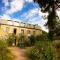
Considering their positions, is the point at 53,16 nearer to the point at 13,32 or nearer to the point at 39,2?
the point at 39,2

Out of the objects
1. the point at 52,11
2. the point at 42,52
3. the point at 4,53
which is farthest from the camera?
the point at 52,11

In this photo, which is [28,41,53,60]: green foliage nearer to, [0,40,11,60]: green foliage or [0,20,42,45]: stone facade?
[0,40,11,60]: green foliage

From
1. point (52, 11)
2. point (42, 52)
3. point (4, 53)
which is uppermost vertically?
point (52, 11)

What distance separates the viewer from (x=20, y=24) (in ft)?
88.6

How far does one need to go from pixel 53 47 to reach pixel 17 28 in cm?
1152

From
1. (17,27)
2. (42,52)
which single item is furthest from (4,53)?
(17,27)

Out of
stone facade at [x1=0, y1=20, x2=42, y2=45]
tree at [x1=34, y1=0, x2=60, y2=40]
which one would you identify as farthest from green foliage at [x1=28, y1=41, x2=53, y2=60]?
stone facade at [x1=0, y1=20, x2=42, y2=45]

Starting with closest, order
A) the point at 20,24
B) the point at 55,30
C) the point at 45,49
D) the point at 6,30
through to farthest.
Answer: the point at 45,49
the point at 55,30
the point at 6,30
the point at 20,24

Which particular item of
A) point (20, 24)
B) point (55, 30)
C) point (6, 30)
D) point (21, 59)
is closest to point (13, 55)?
point (21, 59)

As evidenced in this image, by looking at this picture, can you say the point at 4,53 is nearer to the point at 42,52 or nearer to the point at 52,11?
the point at 42,52

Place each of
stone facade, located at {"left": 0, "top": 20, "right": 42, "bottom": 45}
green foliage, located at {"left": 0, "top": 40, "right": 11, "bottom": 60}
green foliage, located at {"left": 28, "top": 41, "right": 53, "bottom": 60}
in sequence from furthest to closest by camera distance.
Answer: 1. stone facade, located at {"left": 0, "top": 20, "right": 42, "bottom": 45}
2. green foliage, located at {"left": 28, "top": 41, "right": 53, "bottom": 60}
3. green foliage, located at {"left": 0, "top": 40, "right": 11, "bottom": 60}

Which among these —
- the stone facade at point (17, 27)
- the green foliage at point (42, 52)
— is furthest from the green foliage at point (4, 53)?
the stone facade at point (17, 27)

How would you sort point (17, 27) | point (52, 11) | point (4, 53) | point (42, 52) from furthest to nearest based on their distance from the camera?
1. point (17, 27)
2. point (52, 11)
3. point (42, 52)
4. point (4, 53)

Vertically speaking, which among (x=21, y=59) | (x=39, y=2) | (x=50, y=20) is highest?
(x=39, y=2)
